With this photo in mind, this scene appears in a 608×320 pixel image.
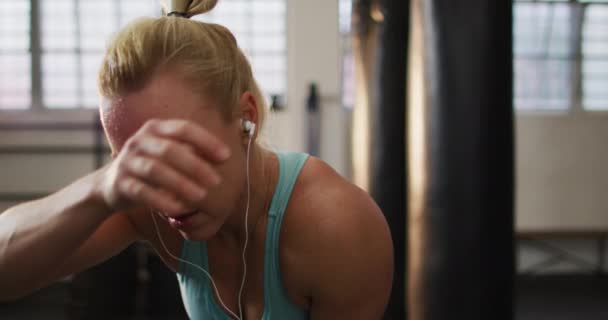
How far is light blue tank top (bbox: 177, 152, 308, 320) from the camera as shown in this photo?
0.85 metres

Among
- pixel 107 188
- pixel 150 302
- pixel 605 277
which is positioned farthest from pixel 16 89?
pixel 605 277

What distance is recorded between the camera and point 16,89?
4.04m

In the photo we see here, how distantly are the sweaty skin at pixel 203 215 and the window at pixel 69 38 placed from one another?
3.25 m

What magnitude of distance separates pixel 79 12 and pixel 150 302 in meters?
2.31

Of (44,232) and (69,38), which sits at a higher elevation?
(69,38)

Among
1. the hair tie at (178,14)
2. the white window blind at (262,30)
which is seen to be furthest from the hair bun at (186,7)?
the white window blind at (262,30)

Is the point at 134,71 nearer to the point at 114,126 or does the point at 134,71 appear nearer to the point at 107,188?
the point at 114,126

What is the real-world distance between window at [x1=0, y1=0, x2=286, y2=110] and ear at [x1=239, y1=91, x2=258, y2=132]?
3.34 metres

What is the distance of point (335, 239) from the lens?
2.63ft

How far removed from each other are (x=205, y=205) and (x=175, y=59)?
0.63 ft

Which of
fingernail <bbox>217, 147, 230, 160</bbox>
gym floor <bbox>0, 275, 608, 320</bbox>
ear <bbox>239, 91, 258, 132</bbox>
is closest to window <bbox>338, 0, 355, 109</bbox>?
gym floor <bbox>0, 275, 608, 320</bbox>

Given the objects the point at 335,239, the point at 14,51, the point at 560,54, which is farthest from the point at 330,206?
the point at 560,54

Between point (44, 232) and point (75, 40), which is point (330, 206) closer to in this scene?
point (44, 232)

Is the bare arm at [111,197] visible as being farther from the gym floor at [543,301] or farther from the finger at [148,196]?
the gym floor at [543,301]
